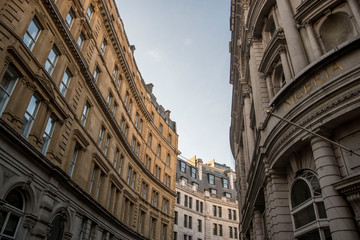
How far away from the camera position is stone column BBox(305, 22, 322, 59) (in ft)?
44.6

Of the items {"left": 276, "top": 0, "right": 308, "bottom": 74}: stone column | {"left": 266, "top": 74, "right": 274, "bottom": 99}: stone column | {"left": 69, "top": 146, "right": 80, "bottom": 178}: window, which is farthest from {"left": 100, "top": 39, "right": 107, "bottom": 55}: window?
{"left": 276, "top": 0, "right": 308, "bottom": 74}: stone column

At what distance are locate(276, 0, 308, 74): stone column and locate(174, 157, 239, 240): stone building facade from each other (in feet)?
136

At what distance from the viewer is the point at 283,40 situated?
53.6ft

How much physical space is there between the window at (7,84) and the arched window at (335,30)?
15.0m

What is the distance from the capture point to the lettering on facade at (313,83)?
12031mm

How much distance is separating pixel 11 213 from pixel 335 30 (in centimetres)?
1733

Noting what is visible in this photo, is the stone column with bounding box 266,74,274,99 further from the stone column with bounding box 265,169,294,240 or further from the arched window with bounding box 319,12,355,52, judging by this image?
the stone column with bounding box 265,169,294,240

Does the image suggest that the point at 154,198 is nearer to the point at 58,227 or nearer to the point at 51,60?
the point at 58,227

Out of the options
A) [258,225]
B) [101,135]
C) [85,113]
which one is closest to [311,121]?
[258,225]

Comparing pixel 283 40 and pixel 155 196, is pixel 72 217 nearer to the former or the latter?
pixel 283 40

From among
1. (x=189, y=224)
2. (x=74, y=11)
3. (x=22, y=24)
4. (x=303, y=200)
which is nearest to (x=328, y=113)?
(x=303, y=200)

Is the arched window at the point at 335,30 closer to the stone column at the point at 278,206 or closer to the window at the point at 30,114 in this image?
the stone column at the point at 278,206

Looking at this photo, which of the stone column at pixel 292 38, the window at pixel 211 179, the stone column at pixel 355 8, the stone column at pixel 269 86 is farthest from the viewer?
the window at pixel 211 179

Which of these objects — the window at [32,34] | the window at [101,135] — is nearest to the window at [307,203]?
the window at [32,34]
